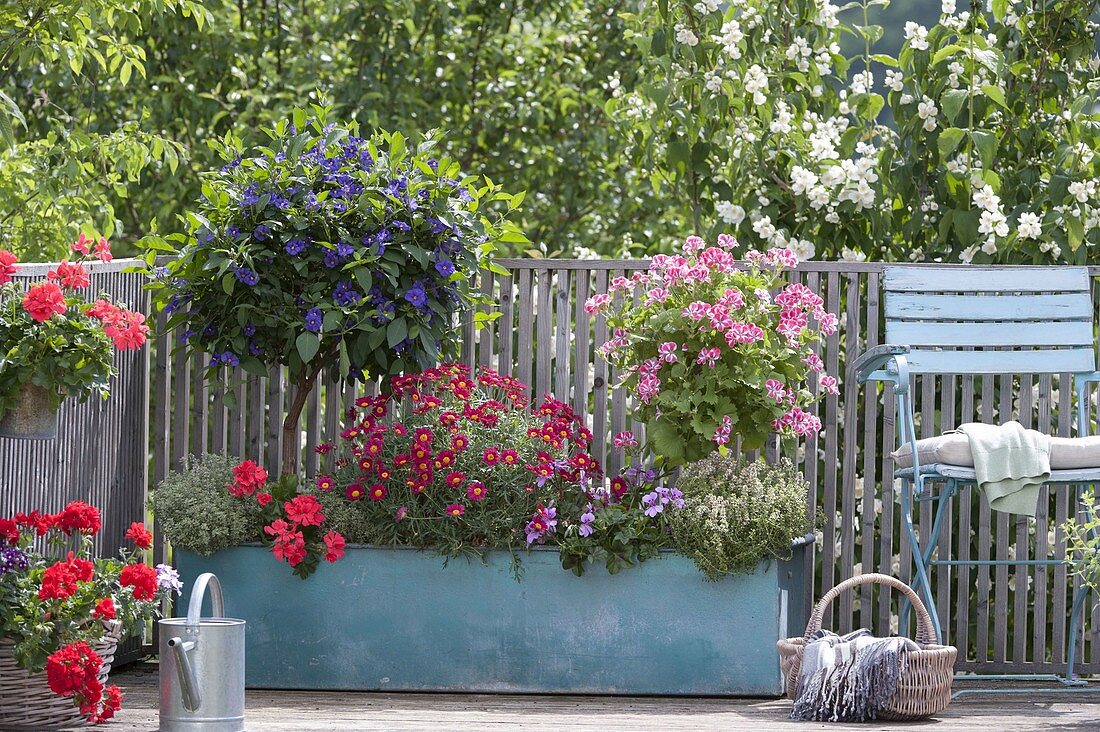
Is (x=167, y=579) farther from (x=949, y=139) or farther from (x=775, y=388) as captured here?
(x=949, y=139)

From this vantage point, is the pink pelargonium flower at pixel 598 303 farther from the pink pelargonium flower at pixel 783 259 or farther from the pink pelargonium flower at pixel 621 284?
the pink pelargonium flower at pixel 783 259

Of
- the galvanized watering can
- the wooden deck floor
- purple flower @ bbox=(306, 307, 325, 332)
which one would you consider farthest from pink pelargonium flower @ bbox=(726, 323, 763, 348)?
the galvanized watering can

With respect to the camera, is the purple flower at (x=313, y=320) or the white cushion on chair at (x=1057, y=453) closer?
the white cushion on chair at (x=1057, y=453)

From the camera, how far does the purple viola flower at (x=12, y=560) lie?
285 centimetres

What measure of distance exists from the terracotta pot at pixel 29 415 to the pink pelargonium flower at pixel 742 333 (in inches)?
61.7

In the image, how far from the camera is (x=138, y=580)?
9.88 feet

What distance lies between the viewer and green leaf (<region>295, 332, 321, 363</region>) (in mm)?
3475

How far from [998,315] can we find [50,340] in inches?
94.3

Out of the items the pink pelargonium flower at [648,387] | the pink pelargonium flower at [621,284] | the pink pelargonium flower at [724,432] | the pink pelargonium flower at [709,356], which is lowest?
the pink pelargonium flower at [724,432]

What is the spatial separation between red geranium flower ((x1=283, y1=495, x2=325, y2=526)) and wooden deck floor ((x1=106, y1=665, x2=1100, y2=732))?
0.43 metres

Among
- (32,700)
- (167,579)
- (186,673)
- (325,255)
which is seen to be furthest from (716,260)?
(32,700)

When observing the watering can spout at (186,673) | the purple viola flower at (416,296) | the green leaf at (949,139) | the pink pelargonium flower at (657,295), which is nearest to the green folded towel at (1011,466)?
the pink pelargonium flower at (657,295)

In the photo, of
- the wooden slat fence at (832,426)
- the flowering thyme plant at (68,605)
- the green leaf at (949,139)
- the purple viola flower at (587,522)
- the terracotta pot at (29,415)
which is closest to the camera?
the flowering thyme plant at (68,605)

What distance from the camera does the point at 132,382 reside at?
397 centimetres
